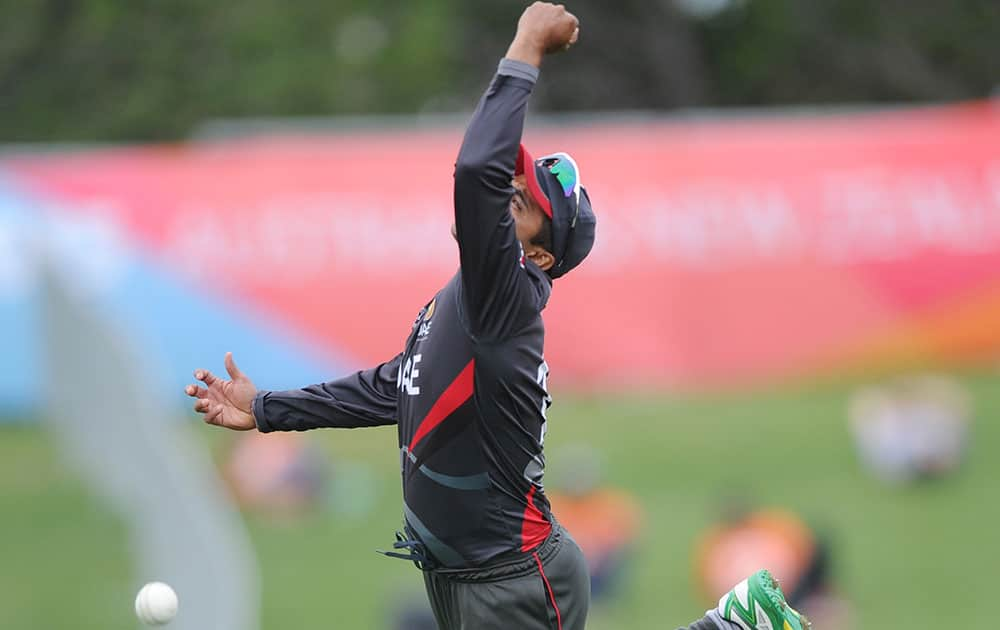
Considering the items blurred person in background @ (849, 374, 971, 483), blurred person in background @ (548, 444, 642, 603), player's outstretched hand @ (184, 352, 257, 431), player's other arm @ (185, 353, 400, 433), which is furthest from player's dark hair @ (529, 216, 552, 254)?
blurred person in background @ (849, 374, 971, 483)

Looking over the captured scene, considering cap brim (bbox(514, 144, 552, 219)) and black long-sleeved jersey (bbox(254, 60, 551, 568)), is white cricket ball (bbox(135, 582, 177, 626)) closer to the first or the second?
black long-sleeved jersey (bbox(254, 60, 551, 568))

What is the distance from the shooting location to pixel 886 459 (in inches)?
Answer: 631

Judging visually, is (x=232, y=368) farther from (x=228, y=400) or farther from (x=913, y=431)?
(x=913, y=431)

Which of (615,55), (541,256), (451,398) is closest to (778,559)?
(541,256)

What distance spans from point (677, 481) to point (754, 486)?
0.78m

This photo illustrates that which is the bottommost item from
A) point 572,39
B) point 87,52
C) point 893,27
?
point 572,39

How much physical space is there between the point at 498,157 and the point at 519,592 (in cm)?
132

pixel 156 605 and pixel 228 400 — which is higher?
pixel 228 400

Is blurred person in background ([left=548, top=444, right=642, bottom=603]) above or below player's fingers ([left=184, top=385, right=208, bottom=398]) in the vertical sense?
below

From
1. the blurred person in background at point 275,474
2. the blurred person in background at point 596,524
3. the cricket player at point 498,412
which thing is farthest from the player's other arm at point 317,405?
the blurred person in background at point 275,474

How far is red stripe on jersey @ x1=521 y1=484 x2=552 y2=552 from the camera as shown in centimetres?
459

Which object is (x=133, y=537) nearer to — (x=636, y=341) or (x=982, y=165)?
(x=636, y=341)

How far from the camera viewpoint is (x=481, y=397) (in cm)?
440

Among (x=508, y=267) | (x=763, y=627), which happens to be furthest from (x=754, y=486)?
(x=508, y=267)
